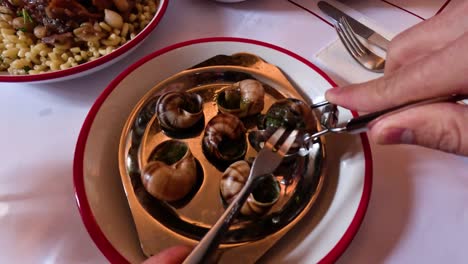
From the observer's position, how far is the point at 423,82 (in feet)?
1.32

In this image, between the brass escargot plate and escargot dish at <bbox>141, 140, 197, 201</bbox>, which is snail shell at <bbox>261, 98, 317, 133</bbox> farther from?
escargot dish at <bbox>141, 140, 197, 201</bbox>

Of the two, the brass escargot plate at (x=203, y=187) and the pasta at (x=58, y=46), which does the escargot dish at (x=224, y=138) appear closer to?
the brass escargot plate at (x=203, y=187)

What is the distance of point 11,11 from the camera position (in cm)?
66

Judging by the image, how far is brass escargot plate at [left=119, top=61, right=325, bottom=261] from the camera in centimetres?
45

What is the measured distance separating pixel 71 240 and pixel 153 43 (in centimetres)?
37

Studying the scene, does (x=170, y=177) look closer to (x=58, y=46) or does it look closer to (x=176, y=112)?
(x=176, y=112)

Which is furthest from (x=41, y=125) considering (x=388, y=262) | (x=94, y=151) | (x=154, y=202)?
(x=388, y=262)

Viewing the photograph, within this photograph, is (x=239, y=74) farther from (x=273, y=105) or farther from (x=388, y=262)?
(x=388, y=262)

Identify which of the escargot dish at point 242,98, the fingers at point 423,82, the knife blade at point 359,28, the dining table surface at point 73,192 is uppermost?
the fingers at point 423,82

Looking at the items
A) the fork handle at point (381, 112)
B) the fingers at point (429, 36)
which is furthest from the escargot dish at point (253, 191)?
the fingers at point (429, 36)

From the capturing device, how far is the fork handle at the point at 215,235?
0.36 meters

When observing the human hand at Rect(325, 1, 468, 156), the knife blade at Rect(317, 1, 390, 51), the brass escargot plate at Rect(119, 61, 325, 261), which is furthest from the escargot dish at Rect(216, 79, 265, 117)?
the knife blade at Rect(317, 1, 390, 51)

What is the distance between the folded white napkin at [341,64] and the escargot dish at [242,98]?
150mm

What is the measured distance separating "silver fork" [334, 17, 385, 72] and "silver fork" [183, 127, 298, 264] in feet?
0.74
